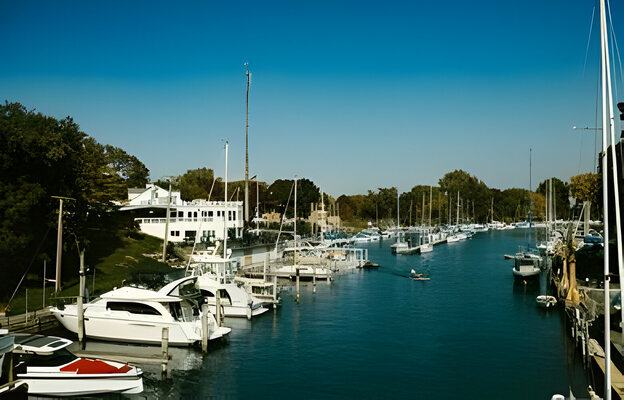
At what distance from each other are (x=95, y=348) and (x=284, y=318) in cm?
1470

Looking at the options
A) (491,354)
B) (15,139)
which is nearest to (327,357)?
(491,354)

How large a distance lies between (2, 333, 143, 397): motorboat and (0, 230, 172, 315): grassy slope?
9.50 meters

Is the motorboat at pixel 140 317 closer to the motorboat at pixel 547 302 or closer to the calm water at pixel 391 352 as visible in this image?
the calm water at pixel 391 352

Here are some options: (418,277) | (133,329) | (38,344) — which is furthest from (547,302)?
(38,344)

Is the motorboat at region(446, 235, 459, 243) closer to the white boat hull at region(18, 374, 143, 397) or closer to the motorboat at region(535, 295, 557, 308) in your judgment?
the motorboat at region(535, 295, 557, 308)

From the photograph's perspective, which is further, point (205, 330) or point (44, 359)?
point (205, 330)

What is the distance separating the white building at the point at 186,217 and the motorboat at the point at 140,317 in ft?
92.7

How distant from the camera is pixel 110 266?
164ft

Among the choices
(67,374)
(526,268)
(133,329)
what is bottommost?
(67,374)

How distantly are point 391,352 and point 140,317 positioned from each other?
49.8ft

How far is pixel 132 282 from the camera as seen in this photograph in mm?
32688

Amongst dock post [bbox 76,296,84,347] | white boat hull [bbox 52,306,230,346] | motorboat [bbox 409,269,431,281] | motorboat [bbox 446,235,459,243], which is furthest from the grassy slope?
motorboat [bbox 446,235,459,243]

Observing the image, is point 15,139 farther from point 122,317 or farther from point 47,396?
point 47,396

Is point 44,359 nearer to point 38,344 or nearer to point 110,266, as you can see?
point 38,344
